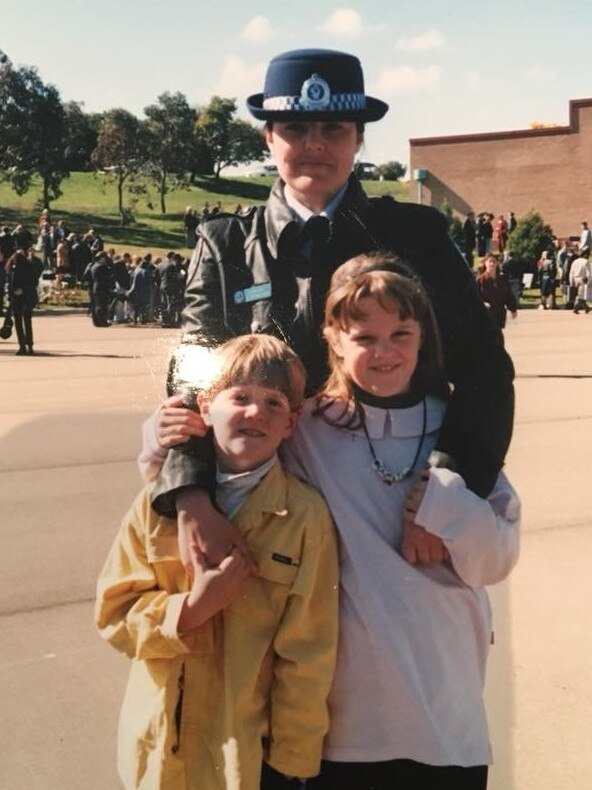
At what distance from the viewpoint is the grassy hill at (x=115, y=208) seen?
332 cm

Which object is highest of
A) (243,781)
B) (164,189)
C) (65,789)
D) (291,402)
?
(164,189)

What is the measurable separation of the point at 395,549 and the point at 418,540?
0.05 meters

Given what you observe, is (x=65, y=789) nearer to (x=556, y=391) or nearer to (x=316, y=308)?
(x=316, y=308)

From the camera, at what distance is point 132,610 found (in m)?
1.75

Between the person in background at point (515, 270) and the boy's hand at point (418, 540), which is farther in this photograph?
the person in background at point (515, 270)

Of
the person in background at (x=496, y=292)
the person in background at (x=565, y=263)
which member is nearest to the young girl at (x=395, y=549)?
the person in background at (x=496, y=292)

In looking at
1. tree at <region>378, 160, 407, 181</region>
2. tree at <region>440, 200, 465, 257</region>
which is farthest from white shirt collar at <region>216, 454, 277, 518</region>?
tree at <region>378, 160, 407, 181</region>

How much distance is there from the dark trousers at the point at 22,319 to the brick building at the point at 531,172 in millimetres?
19961

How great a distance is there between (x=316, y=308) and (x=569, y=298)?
69.4 ft

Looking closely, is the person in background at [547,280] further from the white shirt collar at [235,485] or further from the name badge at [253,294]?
the white shirt collar at [235,485]

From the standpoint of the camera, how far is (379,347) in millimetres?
1710

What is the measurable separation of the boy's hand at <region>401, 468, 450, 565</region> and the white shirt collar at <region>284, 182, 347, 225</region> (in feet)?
1.75

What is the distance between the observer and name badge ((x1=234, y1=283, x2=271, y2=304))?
6.08ft

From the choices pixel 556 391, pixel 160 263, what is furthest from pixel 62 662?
pixel 160 263
